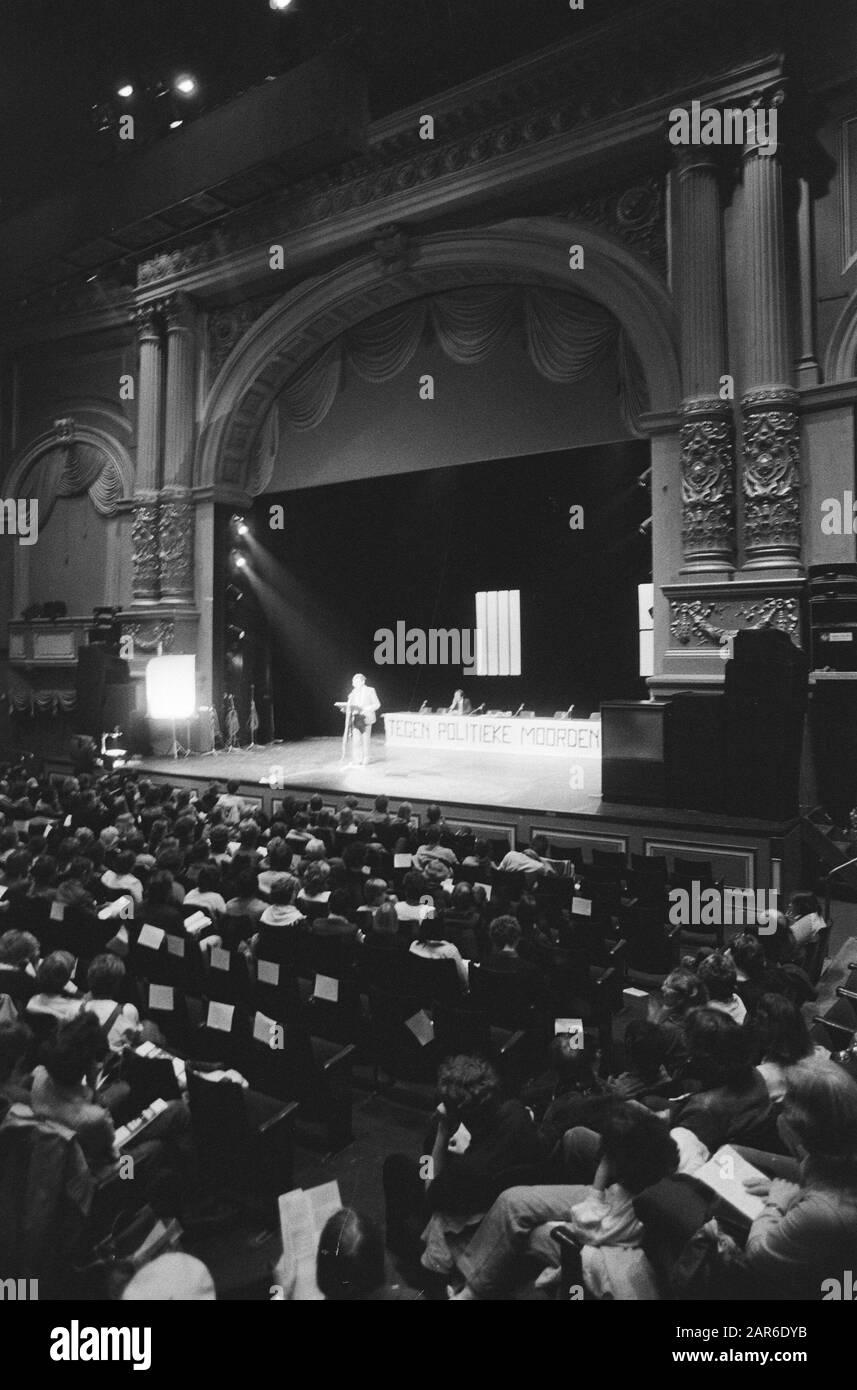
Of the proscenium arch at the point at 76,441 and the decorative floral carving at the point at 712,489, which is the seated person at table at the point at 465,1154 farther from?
the proscenium arch at the point at 76,441

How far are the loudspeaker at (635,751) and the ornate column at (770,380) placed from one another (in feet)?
6.39

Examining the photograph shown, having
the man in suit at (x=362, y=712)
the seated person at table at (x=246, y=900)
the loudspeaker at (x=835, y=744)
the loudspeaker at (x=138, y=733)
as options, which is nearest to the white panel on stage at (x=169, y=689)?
the loudspeaker at (x=138, y=733)

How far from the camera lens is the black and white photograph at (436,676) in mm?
2391

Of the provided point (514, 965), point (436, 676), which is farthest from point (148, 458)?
point (514, 965)

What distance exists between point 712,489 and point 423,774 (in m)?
4.68

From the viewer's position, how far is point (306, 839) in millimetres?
6711

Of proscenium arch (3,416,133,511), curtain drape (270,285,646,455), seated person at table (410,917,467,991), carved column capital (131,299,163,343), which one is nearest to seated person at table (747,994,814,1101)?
seated person at table (410,917,467,991)

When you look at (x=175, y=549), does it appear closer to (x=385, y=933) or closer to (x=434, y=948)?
(x=385, y=933)

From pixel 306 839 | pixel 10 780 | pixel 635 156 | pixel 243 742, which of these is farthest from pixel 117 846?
pixel 635 156

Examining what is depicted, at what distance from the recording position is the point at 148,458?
13.6 m

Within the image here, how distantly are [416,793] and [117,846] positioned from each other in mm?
3874
